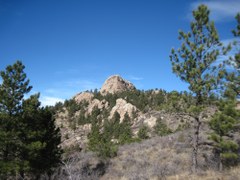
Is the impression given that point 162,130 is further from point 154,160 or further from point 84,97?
point 84,97

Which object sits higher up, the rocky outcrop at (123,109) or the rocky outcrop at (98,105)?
the rocky outcrop at (98,105)

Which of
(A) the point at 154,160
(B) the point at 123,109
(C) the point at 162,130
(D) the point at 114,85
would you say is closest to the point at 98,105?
(B) the point at 123,109

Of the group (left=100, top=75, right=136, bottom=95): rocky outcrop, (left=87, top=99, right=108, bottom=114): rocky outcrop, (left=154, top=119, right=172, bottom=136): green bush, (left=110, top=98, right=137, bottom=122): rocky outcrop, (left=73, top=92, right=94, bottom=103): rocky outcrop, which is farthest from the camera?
(left=100, top=75, right=136, bottom=95): rocky outcrop

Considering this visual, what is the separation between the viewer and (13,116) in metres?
15.1

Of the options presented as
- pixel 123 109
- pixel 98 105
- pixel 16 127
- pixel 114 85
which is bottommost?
pixel 16 127

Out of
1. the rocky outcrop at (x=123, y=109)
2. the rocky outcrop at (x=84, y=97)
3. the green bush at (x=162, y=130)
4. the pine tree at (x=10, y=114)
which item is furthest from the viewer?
the rocky outcrop at (x=84, y=97)

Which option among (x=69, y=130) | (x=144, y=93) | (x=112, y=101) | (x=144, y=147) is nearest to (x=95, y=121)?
(x=69, y=130)

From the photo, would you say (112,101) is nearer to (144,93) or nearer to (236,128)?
(144,93)

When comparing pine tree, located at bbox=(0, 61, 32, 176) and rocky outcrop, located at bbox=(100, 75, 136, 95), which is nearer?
pine tree, located at bbox=(0, 61, 32, 176)

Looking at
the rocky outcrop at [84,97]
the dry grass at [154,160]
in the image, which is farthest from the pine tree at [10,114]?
the rocky outcrop at [84,97]

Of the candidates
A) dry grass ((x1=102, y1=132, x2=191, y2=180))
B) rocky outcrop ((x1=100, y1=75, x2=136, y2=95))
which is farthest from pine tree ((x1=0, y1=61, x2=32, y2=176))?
rocky outcrop ((x1=100, y1=75, x2=136, y2=95))

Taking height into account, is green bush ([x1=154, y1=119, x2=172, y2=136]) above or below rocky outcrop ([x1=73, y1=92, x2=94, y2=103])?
below

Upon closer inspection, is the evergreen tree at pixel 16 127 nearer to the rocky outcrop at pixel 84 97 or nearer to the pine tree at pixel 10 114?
the pine tree at pixel 10 114

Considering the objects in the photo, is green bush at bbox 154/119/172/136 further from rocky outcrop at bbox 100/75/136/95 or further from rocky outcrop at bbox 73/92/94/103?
rocky outcrop at bbox 100/75/136/95
